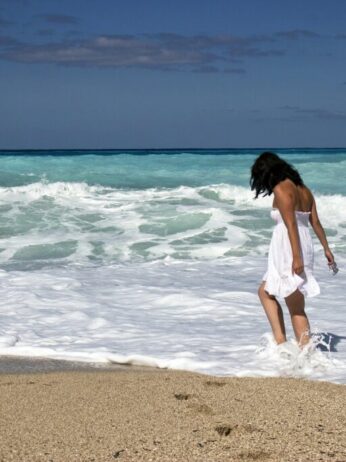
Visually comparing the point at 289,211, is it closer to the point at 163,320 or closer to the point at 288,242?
the point at 288,242

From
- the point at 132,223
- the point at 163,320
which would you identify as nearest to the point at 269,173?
the point at 163,320

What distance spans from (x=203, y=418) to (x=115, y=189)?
18.2 meters

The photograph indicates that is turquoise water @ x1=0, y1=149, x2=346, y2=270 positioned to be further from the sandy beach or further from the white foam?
the sandy beach

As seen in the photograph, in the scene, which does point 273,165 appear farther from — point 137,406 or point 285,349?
point 137,406

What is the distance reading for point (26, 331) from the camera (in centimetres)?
666

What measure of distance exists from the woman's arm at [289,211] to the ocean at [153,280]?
2.13 ft

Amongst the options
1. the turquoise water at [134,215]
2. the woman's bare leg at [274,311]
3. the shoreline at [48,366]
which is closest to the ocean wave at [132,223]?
the turquoise water at [134,215]

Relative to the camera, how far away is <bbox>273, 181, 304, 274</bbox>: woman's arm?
5176 mm

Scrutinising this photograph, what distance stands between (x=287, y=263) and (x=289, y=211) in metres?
0.37

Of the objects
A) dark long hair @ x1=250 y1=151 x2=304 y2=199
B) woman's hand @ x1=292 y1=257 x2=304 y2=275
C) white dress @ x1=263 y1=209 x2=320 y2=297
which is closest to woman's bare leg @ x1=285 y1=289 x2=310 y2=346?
white dress @ x1=263 y1=209 x2=320 y2=297

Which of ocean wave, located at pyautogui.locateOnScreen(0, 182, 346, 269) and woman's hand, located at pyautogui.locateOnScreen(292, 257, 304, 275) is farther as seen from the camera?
ocean wave, located at pyautogui.locateOnScreen(0, 182, 346, 269)

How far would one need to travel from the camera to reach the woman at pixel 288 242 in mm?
5211

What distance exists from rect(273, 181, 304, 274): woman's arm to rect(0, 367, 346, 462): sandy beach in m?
0.84

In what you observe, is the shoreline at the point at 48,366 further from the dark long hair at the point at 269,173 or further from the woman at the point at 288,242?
the dark long hair at the point at 269,173
